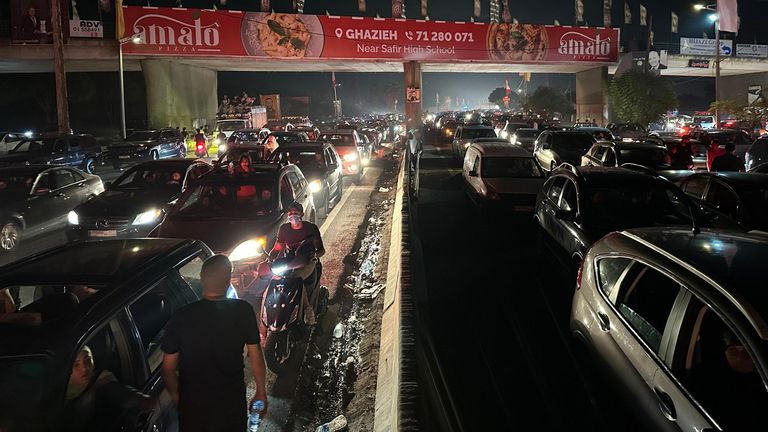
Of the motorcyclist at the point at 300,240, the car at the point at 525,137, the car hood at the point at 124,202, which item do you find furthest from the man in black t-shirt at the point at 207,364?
the car at the point at 525,137

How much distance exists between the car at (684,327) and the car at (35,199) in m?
10.5

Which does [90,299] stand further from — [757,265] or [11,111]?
[11,111]

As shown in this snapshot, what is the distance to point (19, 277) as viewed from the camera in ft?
12.3

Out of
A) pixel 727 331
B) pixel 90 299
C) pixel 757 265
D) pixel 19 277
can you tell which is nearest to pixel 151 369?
pixel 90 299

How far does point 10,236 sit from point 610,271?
1061 cm

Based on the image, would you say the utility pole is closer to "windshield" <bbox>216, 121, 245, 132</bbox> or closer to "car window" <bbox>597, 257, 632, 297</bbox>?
"windshield" <bbox>216, 121, 245, 132</bbox>

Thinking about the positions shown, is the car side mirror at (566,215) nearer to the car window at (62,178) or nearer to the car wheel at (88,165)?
the car window at (62,178)

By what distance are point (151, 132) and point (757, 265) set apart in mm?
29416

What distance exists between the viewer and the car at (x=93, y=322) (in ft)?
9.09

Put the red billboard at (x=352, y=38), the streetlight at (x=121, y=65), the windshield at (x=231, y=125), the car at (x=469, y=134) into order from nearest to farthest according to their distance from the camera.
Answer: the car at (x=469, y=134) → the streetlight at (x=121, y=65) → the windshield at (x=231, y=125) → the red billboard at (x=352, y=38)

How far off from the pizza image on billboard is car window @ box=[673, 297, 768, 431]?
37583mm

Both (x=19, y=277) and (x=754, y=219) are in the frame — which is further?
(x=754, y=219)

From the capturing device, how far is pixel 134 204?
35.2 feet

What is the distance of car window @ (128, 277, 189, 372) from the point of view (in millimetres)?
3694
